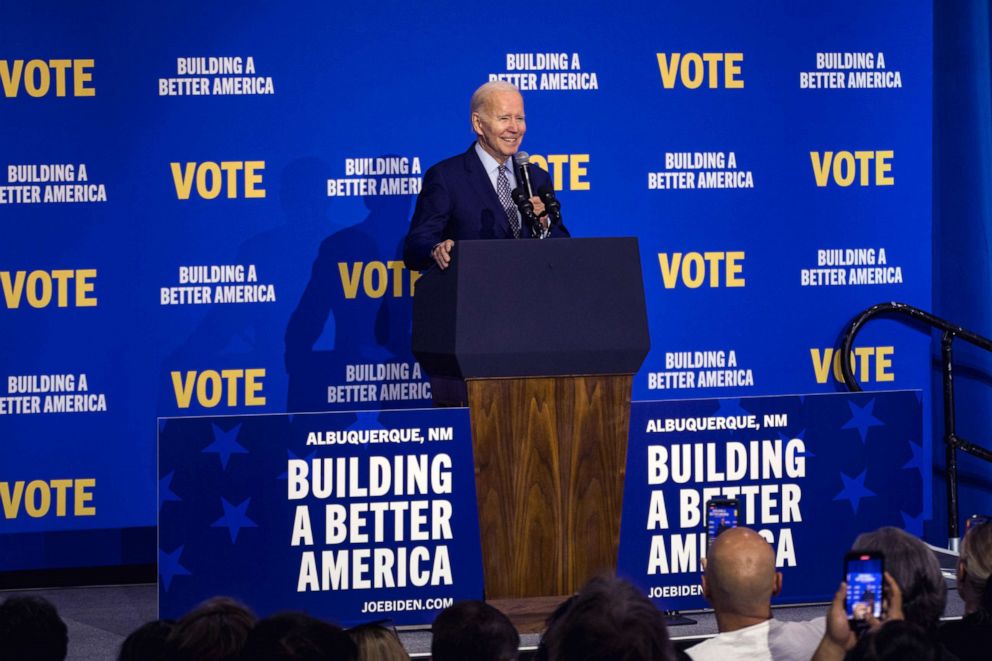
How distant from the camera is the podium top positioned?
4727mm

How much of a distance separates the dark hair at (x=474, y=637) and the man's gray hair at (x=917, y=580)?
824 mm

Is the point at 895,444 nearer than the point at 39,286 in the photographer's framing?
Yes

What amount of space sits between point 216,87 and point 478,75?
49.0 inches

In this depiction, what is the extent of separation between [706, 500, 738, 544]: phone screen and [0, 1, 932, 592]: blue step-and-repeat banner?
237 cm

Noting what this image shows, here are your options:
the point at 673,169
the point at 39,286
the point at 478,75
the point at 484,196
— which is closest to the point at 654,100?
the point at 673,169

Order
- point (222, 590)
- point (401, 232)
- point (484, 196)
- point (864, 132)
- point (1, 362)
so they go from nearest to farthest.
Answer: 1. point (222, 590)
2. point (484, 196)
3. point (1, 362)
4. point (401, 232)
5. point (864, 132)

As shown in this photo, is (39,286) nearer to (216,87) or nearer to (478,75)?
(216,87)

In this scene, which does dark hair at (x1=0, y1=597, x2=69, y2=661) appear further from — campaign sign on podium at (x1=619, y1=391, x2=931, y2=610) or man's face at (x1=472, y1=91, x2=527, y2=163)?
man's face at (x1=472, y1=91, x2=527, y2=163)

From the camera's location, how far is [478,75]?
23.1 ft

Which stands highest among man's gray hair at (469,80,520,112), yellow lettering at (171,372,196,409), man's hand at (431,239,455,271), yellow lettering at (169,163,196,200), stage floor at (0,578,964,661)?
man's gray hair at (469,80,520,112)

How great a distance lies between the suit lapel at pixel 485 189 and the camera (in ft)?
18.1

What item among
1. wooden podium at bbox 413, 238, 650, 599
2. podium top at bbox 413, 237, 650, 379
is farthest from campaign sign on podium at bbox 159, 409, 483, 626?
podium top at bbox 413, 237, 650, 379

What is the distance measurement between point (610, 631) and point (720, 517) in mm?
2297

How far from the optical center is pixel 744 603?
3.17 m
